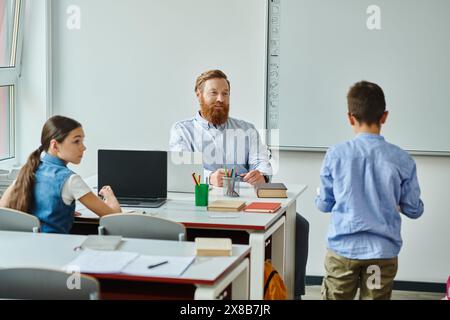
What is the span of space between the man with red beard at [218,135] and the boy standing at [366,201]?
162cm

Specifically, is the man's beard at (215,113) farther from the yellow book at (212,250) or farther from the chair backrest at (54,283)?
the chair backrest at (54,283)

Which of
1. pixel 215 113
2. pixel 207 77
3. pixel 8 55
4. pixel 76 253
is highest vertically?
pixel 8 55

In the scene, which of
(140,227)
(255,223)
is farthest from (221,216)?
(140,227)

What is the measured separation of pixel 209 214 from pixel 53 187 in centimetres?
84

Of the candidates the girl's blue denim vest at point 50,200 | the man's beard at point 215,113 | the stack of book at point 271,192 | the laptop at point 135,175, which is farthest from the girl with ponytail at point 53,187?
the man's beard at point 215,113

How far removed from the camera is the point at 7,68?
242 inches

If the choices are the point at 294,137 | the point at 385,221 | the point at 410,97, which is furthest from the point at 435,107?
the point at 385,221

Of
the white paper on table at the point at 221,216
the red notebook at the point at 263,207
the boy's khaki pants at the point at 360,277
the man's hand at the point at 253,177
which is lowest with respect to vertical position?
the boy's khaki pants at the point at 360,277

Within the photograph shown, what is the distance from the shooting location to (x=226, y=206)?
443 centimetres

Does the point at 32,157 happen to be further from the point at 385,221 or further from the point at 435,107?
the point at 435,107

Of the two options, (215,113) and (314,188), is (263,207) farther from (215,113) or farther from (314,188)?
(314,188)

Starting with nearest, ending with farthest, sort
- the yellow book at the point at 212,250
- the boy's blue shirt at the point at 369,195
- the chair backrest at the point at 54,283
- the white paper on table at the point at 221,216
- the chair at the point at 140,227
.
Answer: the chair backrest at the point at 54,283 → the yellow book at the point at 212,250 → the boy's blue shirt at the point at 369,195 → the chair at the point at 140,227 → the white paper on table at the point at 221,216

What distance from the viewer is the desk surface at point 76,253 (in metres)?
3.04

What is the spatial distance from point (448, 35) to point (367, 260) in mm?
2587
